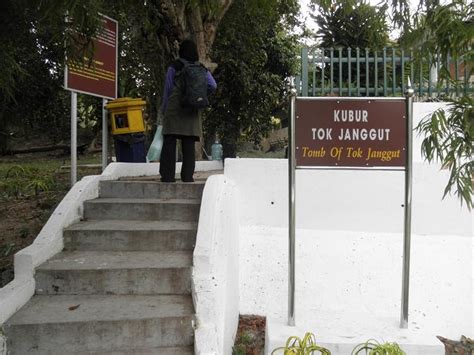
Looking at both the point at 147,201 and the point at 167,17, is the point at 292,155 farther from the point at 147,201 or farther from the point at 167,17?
the point at 167,17

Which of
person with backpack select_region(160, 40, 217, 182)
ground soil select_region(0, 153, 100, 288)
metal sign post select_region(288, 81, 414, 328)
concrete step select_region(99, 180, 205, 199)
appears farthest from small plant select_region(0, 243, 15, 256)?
metal sign post select_region(288, 81, 414, 328)

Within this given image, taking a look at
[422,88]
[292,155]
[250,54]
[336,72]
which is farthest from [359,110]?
[250,54]

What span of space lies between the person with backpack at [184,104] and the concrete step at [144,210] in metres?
0.52

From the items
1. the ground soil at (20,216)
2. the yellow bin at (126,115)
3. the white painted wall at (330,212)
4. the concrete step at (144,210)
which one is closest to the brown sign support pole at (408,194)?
the white painted wall at (330,212)

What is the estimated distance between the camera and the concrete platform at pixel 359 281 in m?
4.05

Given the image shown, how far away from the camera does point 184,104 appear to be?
14.4ft

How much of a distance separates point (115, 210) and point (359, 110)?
7.93 feet

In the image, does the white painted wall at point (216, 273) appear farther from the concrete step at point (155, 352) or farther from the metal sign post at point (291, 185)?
the metal sign post at point (291, 185)

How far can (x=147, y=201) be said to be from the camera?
4316 mm

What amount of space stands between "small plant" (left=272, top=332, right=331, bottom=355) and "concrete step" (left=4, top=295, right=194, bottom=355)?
29.9 inches

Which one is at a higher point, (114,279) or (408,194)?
(408,194)

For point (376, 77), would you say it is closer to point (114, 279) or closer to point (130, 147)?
point (130, 147)

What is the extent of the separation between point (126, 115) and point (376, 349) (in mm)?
4625

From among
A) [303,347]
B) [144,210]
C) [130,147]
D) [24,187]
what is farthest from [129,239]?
[24,187]
